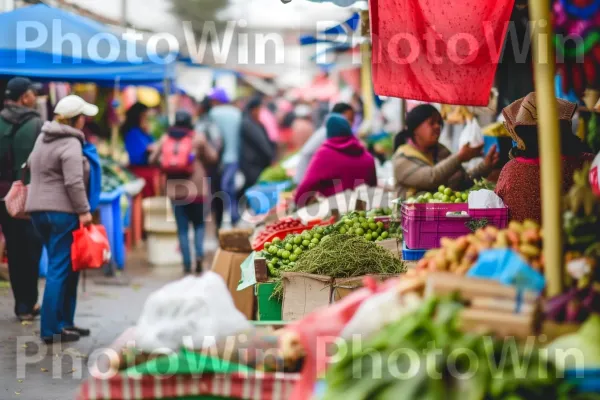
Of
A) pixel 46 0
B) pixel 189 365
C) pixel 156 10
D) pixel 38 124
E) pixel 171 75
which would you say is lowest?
pixel 189 365

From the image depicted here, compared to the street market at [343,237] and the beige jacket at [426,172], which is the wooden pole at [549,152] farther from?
the beige jacket at [426,172]

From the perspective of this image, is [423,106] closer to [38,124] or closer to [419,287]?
[38,124]

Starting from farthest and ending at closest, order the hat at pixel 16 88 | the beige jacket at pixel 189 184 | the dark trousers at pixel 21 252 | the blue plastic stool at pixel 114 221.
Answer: the beige jacket at pixel 189 184, the blue plastic stool at pixel 114 221, the dark trousers at pixel 21 252, the hat at pixel 16 88

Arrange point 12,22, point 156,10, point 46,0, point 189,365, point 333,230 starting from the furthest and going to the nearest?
point 156,10, point 46,0, point 12,22, point 333,230, point 189,365

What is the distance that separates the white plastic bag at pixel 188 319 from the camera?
12.2 feet

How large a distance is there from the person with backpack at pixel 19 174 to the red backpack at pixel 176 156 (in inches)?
124

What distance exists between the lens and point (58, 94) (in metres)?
11.7

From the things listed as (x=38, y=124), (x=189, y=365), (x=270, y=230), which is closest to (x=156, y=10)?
(x=38, y=124)

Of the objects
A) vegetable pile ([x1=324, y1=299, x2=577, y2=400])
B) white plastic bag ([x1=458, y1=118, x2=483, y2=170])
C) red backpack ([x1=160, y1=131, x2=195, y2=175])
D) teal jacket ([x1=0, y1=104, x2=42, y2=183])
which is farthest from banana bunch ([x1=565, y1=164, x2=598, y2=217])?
red backpack ([x1=160, y1=131, x2=195, y2=175])

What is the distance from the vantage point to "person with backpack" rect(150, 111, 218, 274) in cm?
1149

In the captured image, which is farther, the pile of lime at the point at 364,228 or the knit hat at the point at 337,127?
the knit hat at the point at 337,127

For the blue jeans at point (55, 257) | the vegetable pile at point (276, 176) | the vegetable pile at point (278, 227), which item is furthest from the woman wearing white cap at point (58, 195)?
the vegetable pile at point (276, 176)

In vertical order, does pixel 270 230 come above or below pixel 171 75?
below

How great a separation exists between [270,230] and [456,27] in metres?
2.48
